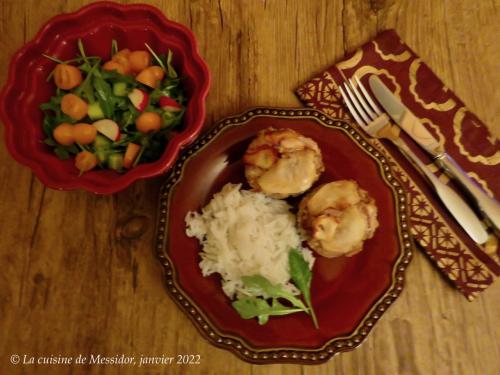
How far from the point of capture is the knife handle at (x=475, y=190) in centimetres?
134

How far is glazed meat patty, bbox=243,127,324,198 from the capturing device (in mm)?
1288

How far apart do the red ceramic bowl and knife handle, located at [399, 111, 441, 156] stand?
718 millimetres

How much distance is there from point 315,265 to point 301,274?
0.34ft

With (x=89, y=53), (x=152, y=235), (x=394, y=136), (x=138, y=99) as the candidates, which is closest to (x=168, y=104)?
(x=138, y=99)

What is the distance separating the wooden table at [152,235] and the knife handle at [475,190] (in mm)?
228

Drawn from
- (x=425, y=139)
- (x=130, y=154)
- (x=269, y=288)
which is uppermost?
(x=425, y=139)

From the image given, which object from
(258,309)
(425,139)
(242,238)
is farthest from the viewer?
(425,139)

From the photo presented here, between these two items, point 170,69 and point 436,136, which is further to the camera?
point 436,136

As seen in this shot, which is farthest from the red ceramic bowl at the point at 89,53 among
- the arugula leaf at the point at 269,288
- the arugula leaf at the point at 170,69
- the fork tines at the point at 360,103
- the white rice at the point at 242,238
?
the fork tines at the point at 360,103

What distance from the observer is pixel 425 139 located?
144cm

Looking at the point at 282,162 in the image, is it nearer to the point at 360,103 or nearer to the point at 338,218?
the point at 338,218

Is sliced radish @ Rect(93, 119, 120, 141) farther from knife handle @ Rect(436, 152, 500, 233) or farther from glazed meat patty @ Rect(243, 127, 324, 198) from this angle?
knife handle @ Rect(436, 152, 500, 233)

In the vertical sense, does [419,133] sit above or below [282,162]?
above

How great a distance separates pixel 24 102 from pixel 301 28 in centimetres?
105
